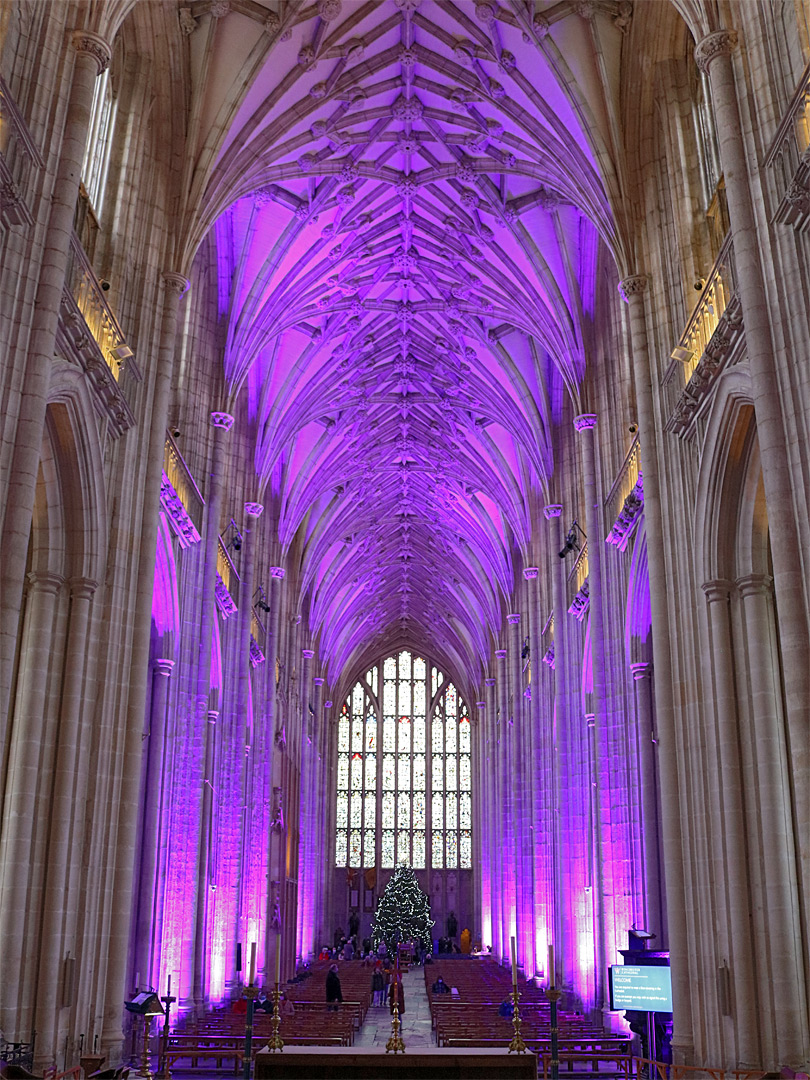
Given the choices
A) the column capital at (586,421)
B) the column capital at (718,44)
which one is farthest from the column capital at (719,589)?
the column capital at (586,421)

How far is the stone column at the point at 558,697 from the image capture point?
25.0 meters

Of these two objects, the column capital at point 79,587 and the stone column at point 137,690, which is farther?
the column capital at point 79,587

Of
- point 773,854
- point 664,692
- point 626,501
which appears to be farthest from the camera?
point 626,501

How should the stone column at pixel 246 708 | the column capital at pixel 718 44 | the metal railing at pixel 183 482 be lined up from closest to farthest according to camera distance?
the column capital at pixel 718 44 → the metal railing at pixel 183 482 → the stone column at pixel 246 708

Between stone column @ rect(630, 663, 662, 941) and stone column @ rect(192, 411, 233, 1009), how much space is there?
7990 millimetres

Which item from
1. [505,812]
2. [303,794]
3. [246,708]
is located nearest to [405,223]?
[246,708]

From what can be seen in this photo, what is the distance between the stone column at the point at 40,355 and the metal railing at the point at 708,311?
746cm

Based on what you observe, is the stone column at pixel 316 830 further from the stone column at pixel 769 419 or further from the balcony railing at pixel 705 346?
the stone column at pixel 769 419

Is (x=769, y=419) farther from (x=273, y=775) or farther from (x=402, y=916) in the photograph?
(x=402, y=916)

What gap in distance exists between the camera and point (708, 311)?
14172 millimetres

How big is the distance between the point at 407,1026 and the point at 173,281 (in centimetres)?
1553

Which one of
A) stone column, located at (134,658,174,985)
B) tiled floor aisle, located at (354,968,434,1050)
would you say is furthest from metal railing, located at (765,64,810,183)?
stone column, located at (134,658,174,985)

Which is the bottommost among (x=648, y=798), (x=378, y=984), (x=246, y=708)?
(x=378, y=984)

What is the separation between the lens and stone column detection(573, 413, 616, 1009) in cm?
1972
